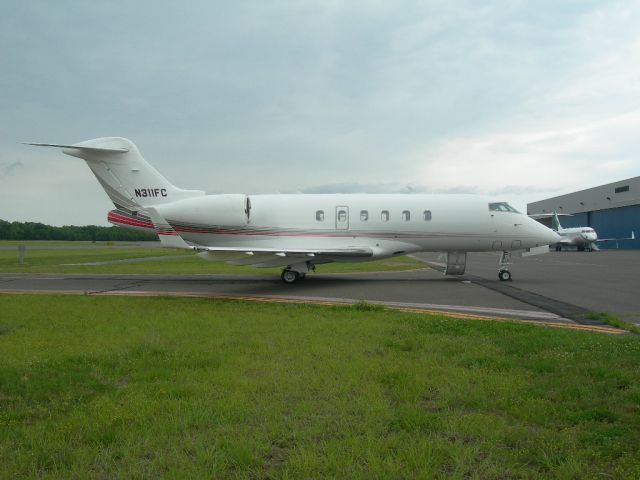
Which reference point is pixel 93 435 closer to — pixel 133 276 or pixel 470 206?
pixel 470 206

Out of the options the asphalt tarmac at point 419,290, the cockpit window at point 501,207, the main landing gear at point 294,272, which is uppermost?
→ the cockpit window at point 501,207

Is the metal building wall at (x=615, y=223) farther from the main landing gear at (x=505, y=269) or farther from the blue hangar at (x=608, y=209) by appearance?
the main landing gear at (x=505, y=269)

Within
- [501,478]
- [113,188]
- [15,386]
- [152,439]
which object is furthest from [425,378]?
[113,188]

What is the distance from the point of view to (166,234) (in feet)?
47.5

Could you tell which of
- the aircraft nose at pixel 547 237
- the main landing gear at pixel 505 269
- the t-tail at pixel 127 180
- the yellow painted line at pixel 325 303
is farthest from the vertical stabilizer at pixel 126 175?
the aircraft nose at pixel 547 237

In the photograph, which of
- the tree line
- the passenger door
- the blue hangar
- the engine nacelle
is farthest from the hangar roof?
the tree line

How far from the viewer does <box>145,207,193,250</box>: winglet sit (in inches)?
546

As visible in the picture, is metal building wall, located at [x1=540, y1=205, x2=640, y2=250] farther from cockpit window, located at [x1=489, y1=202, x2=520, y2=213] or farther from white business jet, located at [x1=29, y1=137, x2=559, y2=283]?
white business jet, located at [x1=29, y1=137, x2=559, y2=283]

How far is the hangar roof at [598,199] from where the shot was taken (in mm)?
71875

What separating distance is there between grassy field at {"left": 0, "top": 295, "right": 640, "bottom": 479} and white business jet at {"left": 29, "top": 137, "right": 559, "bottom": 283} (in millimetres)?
9825

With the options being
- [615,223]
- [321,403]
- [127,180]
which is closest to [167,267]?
[127,180]

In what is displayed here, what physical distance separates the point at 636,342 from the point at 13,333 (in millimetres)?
9853

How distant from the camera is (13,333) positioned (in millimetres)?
8430

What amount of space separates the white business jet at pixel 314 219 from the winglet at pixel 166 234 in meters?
3.49
